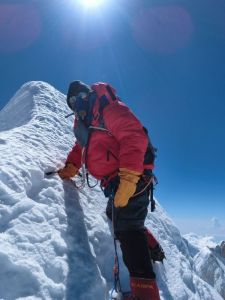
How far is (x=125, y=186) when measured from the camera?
16.9 ft

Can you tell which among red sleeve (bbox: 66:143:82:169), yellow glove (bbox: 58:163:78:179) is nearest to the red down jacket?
yellow glove (bbox: 58:163:78:179)

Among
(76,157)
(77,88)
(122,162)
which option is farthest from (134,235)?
(77,88)

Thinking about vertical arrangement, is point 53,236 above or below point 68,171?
below

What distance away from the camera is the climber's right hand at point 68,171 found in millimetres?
7273

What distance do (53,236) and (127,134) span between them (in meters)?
1.95

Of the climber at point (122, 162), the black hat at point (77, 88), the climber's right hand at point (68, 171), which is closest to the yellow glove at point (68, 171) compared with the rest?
the climber's right hand at point (68, 171)

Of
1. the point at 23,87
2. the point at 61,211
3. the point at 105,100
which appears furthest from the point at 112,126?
the point at 23,87

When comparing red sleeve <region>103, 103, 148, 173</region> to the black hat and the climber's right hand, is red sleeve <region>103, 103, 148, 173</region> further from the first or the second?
the climber's right hand

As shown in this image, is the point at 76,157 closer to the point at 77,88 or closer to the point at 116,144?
the point at 77,88

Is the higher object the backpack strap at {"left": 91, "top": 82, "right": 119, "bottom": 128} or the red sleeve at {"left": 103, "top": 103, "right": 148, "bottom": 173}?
the backpack strap at {"left": 91, "top": 82, "right": 119, "bottom": 128}

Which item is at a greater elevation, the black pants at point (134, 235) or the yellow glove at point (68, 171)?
the yellow glove at point (68, 171)

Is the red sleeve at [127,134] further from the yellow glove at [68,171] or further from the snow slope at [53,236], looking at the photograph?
the yellow glove at [68,171]

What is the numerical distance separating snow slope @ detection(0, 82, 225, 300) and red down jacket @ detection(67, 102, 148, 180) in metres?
0.99

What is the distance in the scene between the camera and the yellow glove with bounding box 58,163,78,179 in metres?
7.27
